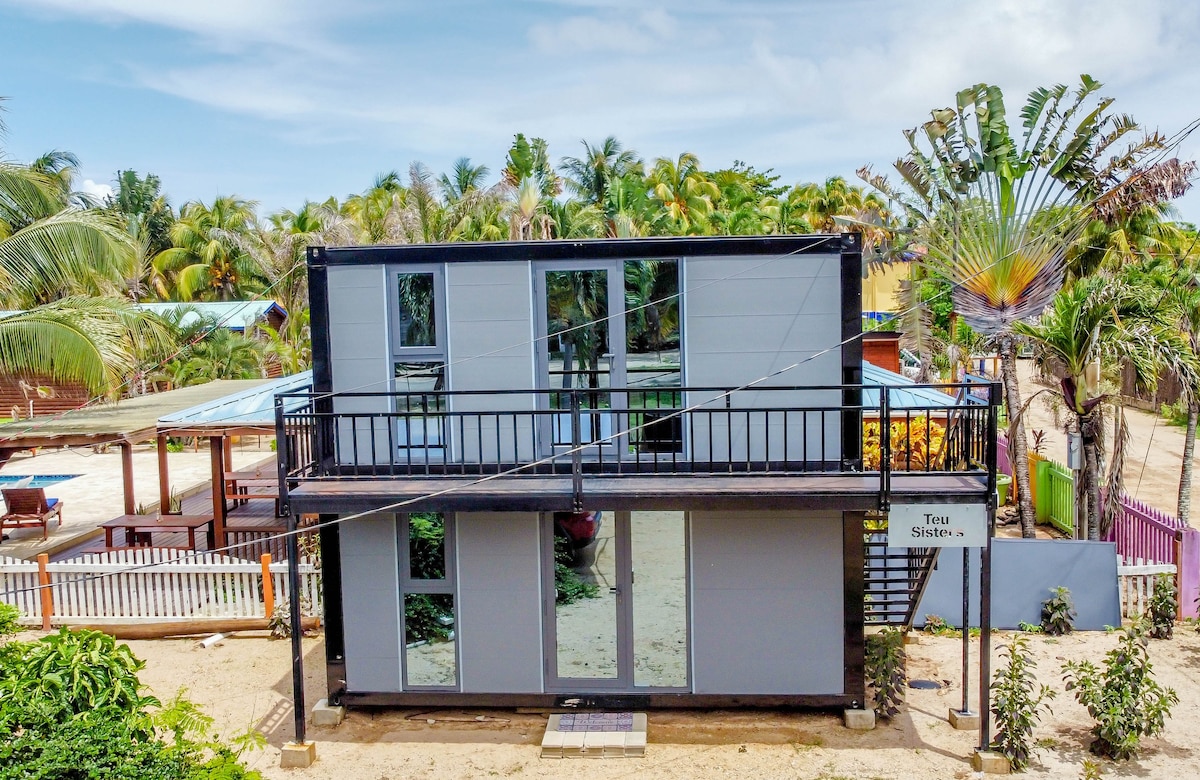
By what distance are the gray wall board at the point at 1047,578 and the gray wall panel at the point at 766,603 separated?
3340 millimetres

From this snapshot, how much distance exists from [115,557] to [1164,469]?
71.8ft

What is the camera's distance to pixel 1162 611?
11016 millimetres

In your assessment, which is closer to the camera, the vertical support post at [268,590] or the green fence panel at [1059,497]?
the vertical support post at [268,590]

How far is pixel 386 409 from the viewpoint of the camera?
30.3 feet

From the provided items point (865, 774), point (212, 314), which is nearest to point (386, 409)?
point (865, 774)

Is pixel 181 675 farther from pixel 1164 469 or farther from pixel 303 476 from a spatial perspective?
pixel 1164 469

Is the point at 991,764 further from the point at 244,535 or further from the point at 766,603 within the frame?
the point at 244,535

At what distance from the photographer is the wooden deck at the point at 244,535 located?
14.1m

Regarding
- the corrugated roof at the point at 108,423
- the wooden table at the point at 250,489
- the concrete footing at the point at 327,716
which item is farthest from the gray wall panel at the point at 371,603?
Result: the corrugated roof at the point at 108,423

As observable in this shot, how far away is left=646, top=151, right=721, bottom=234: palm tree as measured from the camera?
37281mm

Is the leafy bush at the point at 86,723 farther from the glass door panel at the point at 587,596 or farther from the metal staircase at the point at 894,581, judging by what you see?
the metal staircase at the point at 894,581

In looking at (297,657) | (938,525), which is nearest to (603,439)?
(938,525)

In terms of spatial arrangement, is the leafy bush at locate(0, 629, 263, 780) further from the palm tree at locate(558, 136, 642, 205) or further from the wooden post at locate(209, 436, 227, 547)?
the palm tree at locate(558, 136, 642, 205)

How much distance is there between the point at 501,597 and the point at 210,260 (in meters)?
37.5
